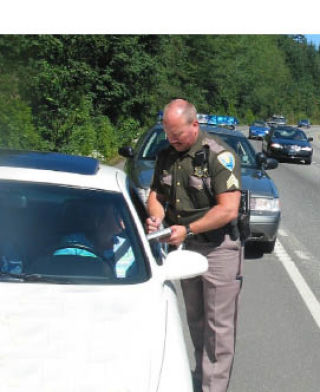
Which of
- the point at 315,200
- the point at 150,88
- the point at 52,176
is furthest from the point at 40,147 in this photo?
the point at 150,88

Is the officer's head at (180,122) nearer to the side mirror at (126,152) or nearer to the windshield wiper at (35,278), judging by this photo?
the windshield wiper at (35,278)

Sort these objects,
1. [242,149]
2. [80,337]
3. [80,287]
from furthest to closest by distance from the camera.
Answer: [242,149], [80,287], [80,337]

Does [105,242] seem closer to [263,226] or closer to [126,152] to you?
[263,226]

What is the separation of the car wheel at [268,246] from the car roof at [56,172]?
4.72m

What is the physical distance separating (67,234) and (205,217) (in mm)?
732

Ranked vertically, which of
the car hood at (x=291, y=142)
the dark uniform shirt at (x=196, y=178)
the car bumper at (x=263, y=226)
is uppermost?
the dark uniform shirt at (x=196, y=178)

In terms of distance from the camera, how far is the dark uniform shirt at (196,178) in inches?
145

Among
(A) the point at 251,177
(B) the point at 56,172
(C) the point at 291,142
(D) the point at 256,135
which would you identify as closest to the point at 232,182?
(B) the point at 56,172

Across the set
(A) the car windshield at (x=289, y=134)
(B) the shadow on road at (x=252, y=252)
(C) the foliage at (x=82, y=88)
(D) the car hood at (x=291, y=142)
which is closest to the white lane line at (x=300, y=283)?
(B) the shadow on road at (x=252, y=252)

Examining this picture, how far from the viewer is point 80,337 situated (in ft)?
9.18

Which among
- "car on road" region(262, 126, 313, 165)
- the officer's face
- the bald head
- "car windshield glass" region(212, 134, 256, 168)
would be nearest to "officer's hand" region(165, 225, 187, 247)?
the officer's face

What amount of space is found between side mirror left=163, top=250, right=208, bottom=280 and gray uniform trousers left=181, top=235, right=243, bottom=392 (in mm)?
461

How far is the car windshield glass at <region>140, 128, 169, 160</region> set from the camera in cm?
927
